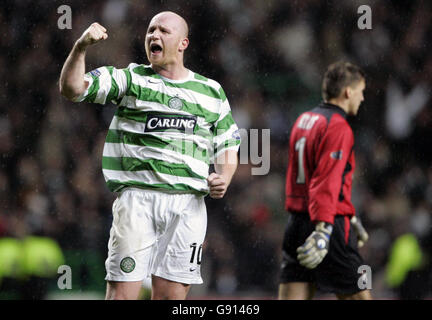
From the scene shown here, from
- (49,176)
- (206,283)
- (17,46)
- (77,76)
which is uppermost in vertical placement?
(17,46)

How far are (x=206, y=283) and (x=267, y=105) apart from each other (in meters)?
1.45

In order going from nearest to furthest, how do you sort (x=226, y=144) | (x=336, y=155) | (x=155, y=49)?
(x=155, y=49) → (x=226, y=144) → (x=336, y=155)

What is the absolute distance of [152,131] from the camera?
304 cm

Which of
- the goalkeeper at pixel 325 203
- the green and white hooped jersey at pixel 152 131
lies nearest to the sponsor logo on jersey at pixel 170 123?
the green and white hooped jersey at pixel 152 131

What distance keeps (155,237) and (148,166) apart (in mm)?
295

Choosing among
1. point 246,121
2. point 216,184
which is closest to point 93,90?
point 216,184

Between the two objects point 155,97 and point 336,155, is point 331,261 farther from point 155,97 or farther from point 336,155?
point 155,97

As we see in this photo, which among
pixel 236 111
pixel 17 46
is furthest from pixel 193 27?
pixel 17 46

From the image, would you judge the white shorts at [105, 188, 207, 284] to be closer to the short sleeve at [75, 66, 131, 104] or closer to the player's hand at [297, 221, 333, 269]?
the short sleeve at [75, 66, 131, 104]

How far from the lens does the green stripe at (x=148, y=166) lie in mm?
3027

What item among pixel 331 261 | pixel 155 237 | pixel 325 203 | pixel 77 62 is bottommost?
pixel 331 261

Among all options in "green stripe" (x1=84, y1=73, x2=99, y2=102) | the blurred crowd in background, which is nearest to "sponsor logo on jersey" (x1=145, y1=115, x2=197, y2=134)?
"green stripe" (x1=84, y1=73, x2=99, y2=102)

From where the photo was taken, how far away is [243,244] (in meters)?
5.56
